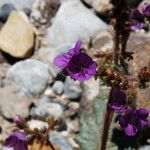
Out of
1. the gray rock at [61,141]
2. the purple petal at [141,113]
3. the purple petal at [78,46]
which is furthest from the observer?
the gray rock at [61,141]

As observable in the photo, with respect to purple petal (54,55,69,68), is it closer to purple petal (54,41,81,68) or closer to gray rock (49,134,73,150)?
purple petal (54,41,81,68)

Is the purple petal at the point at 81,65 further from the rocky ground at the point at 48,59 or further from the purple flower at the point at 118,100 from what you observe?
the rocky ground at the point at 48,59

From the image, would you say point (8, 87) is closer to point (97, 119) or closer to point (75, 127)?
point (75, 127)

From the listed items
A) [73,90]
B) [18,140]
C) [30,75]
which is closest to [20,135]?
[18,140]

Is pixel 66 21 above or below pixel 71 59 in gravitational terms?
below

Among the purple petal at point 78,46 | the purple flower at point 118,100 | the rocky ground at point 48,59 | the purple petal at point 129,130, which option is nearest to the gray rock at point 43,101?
the rocky ground at point 48,59

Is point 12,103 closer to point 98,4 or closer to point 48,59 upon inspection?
point 48,59

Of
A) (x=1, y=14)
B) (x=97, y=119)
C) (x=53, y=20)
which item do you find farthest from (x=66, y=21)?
(x=97, y=119)
